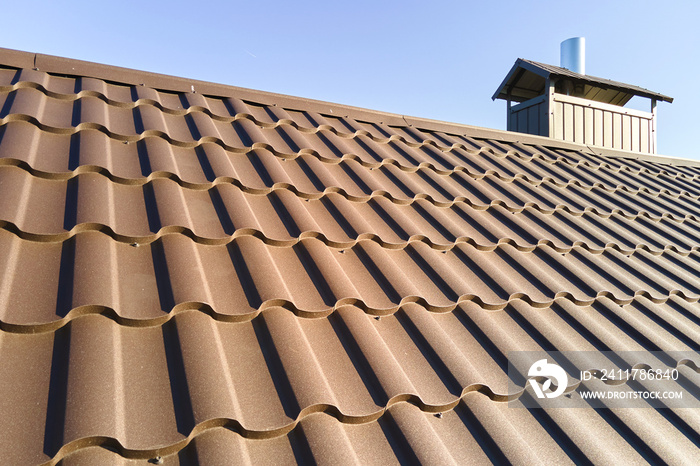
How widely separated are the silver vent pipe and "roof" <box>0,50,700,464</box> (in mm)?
6147

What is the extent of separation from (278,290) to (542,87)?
8.19m

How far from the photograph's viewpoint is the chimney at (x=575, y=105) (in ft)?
24.4

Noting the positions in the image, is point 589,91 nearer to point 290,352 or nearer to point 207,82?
point 207,82

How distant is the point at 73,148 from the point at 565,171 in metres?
3.57

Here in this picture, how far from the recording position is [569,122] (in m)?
7.44

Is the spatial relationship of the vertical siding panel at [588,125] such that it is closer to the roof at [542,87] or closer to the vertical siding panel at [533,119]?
the roof at [542,87]

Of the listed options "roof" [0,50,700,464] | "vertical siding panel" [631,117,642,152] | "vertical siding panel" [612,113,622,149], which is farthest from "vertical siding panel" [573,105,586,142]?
"roof" [0,50,700,464]

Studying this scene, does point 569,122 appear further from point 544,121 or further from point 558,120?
point 544,121

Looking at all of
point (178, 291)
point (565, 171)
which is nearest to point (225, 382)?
point (178, 291)

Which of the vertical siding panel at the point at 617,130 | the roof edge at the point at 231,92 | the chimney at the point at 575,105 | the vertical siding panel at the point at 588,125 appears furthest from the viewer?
the vertical siding panel at the point at 617,130

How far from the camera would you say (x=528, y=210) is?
127 inches

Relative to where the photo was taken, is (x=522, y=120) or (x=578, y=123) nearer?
(x=578, y=123)

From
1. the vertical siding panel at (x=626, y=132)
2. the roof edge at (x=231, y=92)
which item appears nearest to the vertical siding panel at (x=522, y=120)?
the vertical siding panel at (x=626, y=132)

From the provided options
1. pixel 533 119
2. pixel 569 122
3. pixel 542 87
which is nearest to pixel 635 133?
pixel 569 122
